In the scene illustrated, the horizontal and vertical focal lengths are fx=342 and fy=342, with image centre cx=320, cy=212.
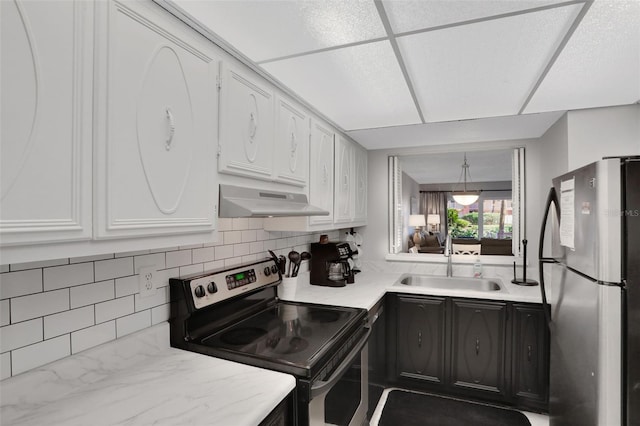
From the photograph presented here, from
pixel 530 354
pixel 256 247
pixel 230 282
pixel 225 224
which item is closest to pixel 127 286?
pixel 230 282

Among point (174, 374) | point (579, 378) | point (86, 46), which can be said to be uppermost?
point (86, 46)

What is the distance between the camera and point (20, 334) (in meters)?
1.03

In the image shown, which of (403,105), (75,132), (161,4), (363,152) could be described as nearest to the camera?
(75,132)

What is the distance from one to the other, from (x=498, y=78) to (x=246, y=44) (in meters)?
1.24

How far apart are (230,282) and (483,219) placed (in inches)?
331

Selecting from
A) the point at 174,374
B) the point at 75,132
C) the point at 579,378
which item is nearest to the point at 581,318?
the point at 579,378

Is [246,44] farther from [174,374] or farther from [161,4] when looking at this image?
[174,374]

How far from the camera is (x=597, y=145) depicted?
2.18 m

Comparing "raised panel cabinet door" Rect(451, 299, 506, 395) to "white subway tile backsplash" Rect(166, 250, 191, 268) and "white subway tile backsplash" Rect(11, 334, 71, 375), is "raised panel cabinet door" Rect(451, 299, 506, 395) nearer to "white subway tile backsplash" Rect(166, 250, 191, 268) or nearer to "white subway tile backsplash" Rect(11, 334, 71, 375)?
"white subway tile backsplash" Rect(166, 250, 191, 268)

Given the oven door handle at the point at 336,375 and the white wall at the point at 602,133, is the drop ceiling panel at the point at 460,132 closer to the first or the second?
the white wall at the point at 602,133

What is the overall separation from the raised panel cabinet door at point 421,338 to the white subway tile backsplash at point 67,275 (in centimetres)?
214

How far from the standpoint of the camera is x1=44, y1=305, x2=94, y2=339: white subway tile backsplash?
3.61 ft

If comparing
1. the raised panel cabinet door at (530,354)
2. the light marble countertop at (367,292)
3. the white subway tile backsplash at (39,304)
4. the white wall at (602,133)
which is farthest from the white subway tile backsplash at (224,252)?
the white wall at (602,133)

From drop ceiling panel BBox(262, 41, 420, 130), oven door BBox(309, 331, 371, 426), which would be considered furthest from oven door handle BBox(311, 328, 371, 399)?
drop ceiling panel BBox(262, 41, 420, 130)
